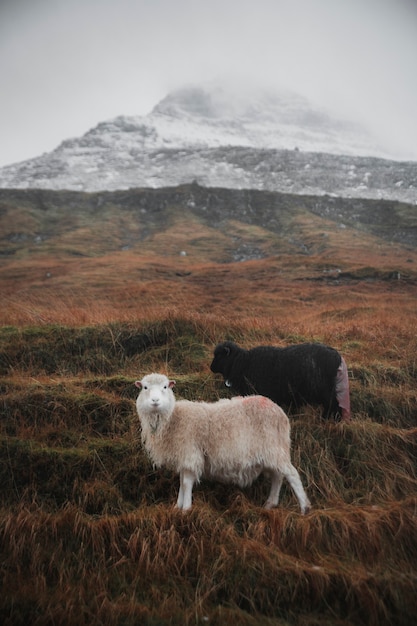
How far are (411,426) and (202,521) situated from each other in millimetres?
4295

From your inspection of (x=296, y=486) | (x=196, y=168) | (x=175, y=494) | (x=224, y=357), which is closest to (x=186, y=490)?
Answer: (x=175, y=494)

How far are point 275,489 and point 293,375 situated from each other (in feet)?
7.21

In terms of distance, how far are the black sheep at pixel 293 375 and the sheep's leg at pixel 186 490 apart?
2432 mm

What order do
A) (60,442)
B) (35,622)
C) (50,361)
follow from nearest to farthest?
(35,622), (60,442), (50,361)

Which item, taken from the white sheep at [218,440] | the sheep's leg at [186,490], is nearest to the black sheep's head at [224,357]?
the white sheep at [218,440]

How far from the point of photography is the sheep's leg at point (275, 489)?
17.8 ft

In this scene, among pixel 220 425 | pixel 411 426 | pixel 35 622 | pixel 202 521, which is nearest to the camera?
pixel 35 622

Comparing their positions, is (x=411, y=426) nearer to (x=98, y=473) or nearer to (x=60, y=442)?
(x=98, y=473)

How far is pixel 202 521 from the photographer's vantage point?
4.89 m

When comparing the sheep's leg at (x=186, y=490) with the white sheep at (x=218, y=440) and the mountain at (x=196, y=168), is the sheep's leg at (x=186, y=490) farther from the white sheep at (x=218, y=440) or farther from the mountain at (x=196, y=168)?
the mountain at (x=196, y=168)

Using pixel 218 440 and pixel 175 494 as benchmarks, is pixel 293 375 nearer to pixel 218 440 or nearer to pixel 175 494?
pixel 218 440

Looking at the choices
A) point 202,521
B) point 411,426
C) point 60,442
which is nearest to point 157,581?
point 202,521

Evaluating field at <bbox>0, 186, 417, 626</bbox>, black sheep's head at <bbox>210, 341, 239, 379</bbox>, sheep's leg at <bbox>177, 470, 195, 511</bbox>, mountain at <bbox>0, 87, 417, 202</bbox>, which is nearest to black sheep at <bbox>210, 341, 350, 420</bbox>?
black sheep's head at <bbox>210, 341, 239, 379</bbox>

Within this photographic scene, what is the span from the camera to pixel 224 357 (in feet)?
26.3
